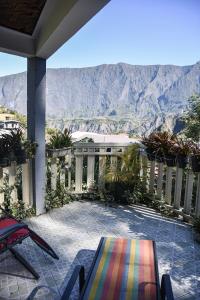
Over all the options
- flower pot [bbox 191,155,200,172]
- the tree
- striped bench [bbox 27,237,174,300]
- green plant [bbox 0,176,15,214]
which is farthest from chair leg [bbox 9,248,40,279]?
the tree

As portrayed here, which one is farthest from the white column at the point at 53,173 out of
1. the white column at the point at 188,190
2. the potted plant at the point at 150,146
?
the white column at the point at 188,190

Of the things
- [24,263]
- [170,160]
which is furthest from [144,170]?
[24,263]

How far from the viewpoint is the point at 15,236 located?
2607 mm

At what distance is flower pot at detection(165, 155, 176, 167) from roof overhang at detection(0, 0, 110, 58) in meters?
2.12

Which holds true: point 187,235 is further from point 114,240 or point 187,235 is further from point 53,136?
point 53,136

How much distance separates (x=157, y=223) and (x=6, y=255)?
198 centimetres

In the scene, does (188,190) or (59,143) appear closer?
(188,190)

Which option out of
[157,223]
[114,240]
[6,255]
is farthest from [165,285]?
[157,223]

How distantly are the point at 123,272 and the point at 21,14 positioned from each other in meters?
2.64

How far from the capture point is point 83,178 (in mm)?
4906

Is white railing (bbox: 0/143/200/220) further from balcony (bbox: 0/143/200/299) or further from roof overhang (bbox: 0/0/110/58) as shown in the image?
roof overhang (bbox: 0/0/110/58)

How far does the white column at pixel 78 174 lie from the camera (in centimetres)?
458

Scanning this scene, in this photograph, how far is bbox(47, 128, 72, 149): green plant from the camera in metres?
4.30

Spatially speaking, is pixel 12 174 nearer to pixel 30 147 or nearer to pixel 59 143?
pixel 30 147
